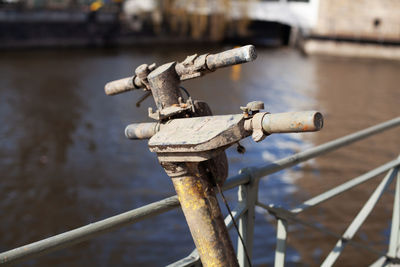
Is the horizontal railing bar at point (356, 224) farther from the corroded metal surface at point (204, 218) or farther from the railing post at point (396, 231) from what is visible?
the corroded metal surface at point (204, 218)

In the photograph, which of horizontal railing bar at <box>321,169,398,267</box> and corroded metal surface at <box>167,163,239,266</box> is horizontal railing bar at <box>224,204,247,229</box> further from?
horizontal railing bar at <box>321,169,398,267</box>

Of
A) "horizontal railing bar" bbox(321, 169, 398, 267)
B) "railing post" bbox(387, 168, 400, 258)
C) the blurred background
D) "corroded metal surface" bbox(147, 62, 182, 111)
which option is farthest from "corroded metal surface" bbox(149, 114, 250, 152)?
the blurred background

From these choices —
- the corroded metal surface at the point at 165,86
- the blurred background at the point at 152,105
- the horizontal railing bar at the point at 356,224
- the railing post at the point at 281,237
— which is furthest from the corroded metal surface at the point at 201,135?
the blurred background at the point at 152,105

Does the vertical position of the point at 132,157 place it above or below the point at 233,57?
below

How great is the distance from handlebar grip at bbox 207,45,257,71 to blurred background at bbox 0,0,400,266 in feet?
19.0

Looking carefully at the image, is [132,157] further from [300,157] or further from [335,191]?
[300,157]

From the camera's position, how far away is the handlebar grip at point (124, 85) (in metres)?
2.33

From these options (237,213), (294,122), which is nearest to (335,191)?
(237,213)

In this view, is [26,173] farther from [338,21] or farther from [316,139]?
[338,21]

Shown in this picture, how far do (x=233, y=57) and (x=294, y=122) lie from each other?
1.37 ft

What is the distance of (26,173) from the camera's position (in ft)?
35.8

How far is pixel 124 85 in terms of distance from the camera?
2426mm

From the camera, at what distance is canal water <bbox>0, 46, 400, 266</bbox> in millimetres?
7945

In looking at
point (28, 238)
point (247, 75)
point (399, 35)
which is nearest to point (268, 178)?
point (28, 238)
